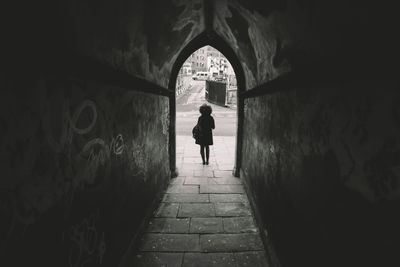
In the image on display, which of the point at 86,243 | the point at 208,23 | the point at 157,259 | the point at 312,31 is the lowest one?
the point at 157,259

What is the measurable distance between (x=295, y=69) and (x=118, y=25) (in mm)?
1793

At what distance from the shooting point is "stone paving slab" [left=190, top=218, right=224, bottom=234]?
4225 millimetres

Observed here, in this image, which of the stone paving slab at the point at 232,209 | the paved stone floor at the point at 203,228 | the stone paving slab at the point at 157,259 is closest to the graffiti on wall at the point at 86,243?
the stone paving slab at the point at 157,259

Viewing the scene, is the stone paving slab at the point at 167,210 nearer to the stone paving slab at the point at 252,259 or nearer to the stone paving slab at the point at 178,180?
the stone paving slab at the point at 178,180

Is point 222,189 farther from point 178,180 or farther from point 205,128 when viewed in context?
point 205,128

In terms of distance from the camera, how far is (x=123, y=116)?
299cm

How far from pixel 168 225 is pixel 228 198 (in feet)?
5.31

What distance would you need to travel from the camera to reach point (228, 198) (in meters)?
5.52

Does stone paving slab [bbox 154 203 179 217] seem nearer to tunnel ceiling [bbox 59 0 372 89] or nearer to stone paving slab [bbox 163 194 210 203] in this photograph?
stone paving slab [bbox 163 194 210 203]

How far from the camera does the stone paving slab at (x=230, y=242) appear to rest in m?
3.76

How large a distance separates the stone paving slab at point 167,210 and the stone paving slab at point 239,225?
95cm

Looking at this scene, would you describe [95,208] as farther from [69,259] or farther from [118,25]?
[118,25]

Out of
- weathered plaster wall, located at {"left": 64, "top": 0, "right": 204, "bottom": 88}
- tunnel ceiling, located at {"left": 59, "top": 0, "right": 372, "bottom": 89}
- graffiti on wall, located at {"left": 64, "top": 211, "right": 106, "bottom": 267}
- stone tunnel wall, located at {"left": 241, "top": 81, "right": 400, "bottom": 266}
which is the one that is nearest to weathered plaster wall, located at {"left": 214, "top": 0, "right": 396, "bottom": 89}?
tunnel ceiling, located at {"left": 59, "top": 0, "right": 372, "bottom": 89}

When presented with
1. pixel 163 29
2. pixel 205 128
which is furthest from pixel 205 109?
pixel 163 29
